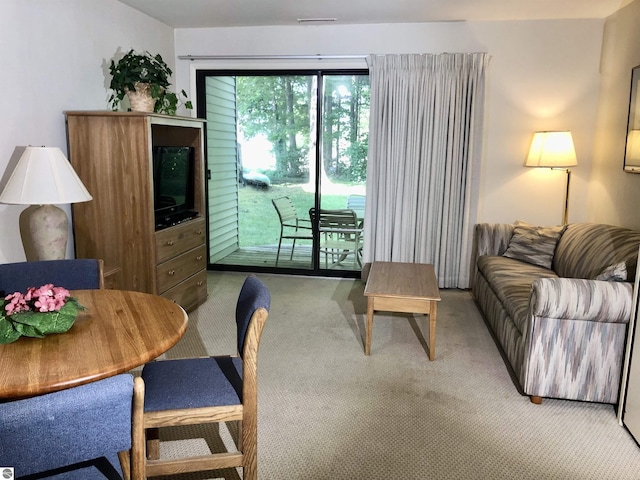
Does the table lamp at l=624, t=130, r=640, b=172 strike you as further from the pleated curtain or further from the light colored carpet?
the light colored carpet

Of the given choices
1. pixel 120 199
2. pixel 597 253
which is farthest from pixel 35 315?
pixel 597 253

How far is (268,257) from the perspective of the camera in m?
5.52

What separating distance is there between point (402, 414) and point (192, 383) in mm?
1181

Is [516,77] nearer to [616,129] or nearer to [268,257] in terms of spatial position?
[616,129]

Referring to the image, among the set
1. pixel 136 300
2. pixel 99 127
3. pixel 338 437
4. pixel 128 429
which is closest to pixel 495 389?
pixel 338 437

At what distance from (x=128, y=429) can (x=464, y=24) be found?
14.4ft

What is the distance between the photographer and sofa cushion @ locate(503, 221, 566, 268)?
4036 mm

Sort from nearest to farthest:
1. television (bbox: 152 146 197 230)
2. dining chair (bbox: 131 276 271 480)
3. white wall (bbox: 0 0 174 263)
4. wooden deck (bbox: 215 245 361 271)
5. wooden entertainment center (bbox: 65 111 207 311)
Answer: dining chair (bbox: 131 276 271 480)
white wall (bbox: 0 0 174 263)
wooden entertainment center (bbox: 65 111 207 311)
television (bbox: 152 146 197 230)
wooden deck (bbox: 215 245 361 271)

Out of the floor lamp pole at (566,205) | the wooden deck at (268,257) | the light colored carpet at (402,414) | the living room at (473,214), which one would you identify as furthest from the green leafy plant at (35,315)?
the floor lamp pole at (566,205)

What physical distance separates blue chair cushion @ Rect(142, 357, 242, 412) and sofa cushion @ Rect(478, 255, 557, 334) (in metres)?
1.66

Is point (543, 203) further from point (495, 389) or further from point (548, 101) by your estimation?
point (495, 389)

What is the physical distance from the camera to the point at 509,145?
4.68 metres

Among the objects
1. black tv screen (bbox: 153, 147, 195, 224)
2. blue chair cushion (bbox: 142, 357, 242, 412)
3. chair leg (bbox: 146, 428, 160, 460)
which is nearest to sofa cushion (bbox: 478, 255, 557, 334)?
blue chair cushion (bbox: 142, 357, 242, 412)

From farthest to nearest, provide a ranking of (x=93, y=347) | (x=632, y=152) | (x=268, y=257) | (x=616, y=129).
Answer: (x=268, y=257)
(x=616, y=129)
(x=632, y=152)
(x=93, y=347)
